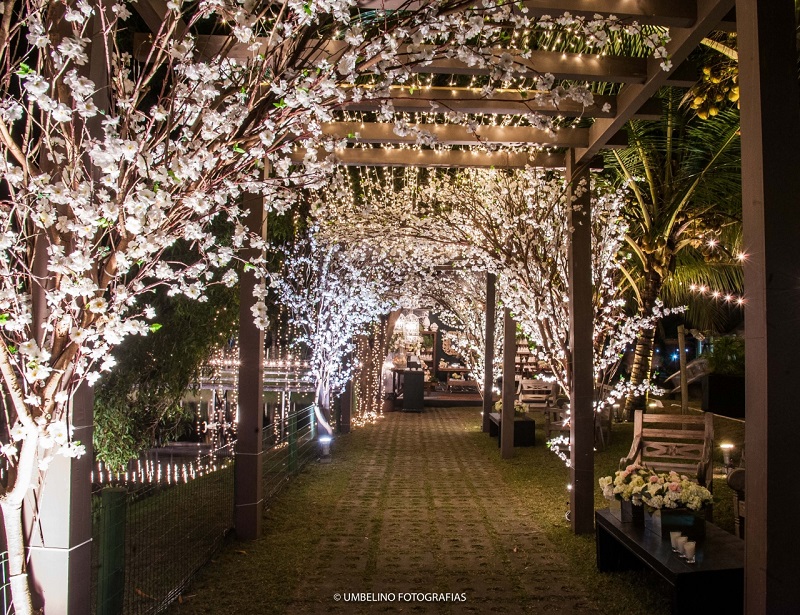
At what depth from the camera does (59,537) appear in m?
2.64

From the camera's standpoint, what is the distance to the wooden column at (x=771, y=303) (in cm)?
258

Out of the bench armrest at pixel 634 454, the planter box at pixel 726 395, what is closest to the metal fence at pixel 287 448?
the bench armrest at pixel 634 454

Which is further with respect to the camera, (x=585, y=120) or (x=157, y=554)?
(x=585, y=120)

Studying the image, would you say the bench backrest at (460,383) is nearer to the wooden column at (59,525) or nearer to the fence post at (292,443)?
the fence post at (292,443)

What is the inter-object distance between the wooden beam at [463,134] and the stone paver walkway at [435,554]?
3574mm

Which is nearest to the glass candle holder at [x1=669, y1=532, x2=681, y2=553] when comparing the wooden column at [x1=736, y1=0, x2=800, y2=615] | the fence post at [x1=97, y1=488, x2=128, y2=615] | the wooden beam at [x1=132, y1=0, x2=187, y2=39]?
the wooden column at [x1=736, y1=0, x2=800, y2=615]

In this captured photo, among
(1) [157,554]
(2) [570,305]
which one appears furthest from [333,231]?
(1) [157,554]

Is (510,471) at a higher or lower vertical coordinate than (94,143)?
lower

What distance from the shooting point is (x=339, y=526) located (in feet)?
20.3

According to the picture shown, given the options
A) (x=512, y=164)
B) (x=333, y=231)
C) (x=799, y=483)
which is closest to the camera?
(x=799, y=483)

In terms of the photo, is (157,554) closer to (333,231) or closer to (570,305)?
(570,305)

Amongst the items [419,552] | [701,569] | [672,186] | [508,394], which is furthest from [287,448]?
[672,186]

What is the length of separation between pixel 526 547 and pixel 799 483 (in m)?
3.30

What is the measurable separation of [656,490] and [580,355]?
1969 millimetres
